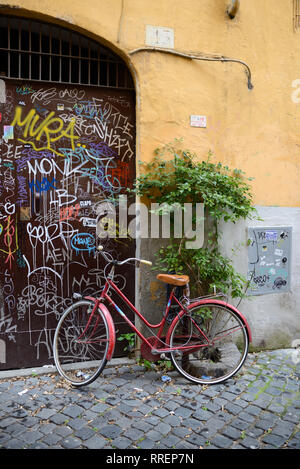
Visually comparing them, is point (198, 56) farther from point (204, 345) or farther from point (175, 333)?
point (204, 345)

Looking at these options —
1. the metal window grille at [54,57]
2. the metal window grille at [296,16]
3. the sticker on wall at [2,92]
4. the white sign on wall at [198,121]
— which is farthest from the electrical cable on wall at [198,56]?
the sticker on wall at [2,92]

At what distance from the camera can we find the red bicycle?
401 cm

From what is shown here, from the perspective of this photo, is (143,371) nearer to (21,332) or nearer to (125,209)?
(21,332)

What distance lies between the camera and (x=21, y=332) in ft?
14.2

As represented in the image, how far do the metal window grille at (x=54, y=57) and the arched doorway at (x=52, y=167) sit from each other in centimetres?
1

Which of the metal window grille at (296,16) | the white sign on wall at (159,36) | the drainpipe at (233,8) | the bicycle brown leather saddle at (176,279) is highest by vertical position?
the metal window grille at (296,16)

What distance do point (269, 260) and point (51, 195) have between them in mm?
2820

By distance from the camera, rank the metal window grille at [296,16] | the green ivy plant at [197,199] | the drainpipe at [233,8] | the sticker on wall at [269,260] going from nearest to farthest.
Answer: the green ivy plant at [197,199], the drainpipe at [233,8], the sticker on wall at [269,260], the metal window grille at [296,16]

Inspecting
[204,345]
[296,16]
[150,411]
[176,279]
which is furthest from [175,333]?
[296,16]

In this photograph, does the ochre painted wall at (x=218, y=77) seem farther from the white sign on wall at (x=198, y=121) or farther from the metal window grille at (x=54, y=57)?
the metal window grille at (x=54, y=57)

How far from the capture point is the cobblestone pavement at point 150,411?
10.0 ft

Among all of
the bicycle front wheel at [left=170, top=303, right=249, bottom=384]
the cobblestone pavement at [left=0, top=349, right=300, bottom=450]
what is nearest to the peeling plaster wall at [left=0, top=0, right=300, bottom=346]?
the bicycle front wheel at [left=170, top=303, right=249, bottom=384]

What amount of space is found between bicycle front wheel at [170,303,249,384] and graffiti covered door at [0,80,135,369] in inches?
34.4
